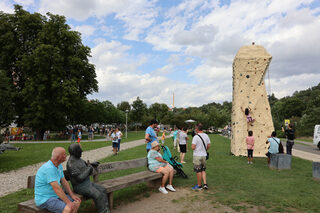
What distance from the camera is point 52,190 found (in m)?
3.44

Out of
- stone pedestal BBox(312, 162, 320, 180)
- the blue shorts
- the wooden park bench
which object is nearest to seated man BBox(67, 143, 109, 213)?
the wooden park bench

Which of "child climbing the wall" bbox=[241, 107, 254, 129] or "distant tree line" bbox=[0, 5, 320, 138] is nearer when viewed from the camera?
"child climbing the wall" bbox=[241, 107, 254, 129]

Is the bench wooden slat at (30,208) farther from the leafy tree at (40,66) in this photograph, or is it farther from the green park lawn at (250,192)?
the leafy tree at (40,66)

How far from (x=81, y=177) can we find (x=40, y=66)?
21.8 meters

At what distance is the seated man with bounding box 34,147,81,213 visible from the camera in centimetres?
334

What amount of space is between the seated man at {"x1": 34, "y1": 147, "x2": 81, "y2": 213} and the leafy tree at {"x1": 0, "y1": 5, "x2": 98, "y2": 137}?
820 inches

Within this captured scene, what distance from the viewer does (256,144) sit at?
12523 mm

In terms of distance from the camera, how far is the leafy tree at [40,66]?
22578mm

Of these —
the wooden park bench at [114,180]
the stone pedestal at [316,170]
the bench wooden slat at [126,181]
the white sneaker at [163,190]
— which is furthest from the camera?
the stone pedestal at [316,170]

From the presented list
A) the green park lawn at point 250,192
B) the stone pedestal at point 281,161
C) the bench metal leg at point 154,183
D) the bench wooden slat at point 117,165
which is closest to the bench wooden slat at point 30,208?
the green park lawn at point 250,192

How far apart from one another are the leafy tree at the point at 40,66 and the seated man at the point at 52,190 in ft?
68.4

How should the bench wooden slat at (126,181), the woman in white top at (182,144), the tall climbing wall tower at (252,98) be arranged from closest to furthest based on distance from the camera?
1. the bench wooden slat at (126,181)
2. the woman in white top at (182,144)
3. the tall climbing wall tower at (252,98)

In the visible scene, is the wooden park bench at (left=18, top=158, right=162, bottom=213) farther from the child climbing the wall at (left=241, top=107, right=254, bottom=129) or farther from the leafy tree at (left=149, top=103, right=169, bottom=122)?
the leafy tree at (left=149, top=103, right=169, bottom=122)

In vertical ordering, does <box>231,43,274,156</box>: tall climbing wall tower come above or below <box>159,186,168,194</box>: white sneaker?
above
